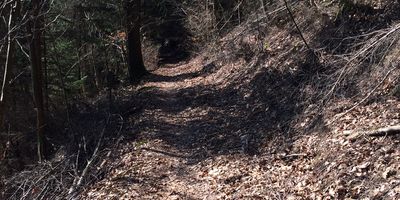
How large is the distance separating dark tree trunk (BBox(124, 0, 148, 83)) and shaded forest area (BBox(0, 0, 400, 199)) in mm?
1796

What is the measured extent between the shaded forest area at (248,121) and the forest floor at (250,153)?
0.09ft

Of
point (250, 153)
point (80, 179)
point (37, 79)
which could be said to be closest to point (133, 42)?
point (37, 79)

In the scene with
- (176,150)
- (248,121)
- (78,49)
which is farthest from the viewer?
(78,49)

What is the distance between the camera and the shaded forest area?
673 cm

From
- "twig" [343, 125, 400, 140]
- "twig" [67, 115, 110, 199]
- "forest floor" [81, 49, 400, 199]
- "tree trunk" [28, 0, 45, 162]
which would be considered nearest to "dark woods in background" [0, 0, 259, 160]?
"tree trunk" [28, 0, 45, 162]

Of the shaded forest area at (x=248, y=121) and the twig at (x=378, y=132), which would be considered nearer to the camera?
the twig at (x=378, y=132)

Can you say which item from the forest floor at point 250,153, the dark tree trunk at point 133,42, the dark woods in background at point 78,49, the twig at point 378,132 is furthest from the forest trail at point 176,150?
the dark tree trunk at point 133,42

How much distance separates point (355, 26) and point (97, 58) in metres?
20.5

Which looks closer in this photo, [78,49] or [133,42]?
[133,42]

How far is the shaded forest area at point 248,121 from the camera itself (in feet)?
Result: 22.1

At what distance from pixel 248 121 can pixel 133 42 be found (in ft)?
39.9

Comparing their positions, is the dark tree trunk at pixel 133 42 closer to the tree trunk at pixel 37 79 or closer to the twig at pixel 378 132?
the tree trunk at pixel 37 79

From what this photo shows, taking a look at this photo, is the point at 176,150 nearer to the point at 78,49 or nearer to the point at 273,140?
the point at 273,140

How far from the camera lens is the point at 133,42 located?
2148cm
